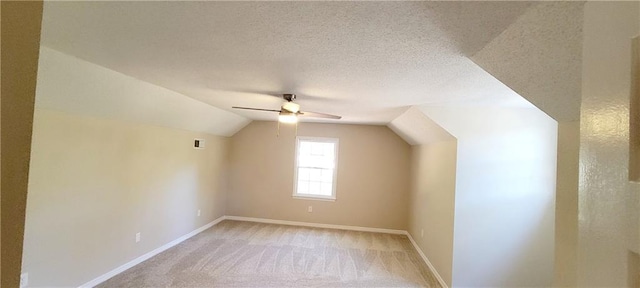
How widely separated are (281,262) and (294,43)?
3.54 meters

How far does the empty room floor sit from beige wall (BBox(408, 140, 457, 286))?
0.30m

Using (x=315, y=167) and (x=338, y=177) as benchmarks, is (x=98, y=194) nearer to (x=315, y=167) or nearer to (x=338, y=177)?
(x=315, y=167)

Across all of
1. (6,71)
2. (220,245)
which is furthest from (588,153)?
(220,245)

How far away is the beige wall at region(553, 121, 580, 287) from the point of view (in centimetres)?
179

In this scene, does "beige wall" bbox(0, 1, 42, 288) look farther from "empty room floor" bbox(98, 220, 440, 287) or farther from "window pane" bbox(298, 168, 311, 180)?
"window pane" bbox(298, 168, 311, 180)

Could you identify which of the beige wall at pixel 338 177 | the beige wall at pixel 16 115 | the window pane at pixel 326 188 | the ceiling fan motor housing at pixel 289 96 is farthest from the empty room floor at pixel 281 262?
the beige wall at pixel 16 115

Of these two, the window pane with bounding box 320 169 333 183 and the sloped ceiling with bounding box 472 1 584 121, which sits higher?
the sloped ceiling with bounding box 472 1 584 121

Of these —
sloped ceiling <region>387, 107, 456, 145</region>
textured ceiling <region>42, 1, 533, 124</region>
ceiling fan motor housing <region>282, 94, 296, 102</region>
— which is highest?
textured ceiling <region>42, 1, 533, 124</region>

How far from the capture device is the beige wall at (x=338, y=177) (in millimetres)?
6613

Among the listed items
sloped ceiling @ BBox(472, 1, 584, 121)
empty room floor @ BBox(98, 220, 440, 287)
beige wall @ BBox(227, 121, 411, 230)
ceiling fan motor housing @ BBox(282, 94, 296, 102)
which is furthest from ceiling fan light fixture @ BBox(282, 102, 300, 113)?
beige wall @ BBox(227, 121, 411, 230)

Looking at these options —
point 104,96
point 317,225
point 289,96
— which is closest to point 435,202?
point 289,96

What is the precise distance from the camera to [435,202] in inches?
179

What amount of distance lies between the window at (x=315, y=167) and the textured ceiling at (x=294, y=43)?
12.0ft

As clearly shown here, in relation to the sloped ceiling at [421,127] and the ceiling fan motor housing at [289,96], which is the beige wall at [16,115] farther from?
the sloped ceiling at [421,127]
